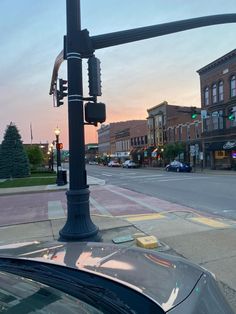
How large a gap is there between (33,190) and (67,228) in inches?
543

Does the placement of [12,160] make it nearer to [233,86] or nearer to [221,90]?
[221,90]

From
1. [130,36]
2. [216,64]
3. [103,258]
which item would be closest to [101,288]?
[103,258]

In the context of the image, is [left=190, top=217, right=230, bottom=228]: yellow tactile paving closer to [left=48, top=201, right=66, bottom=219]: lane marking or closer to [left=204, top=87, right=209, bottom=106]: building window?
[left=48, top=201, right=66, bottom=219]: lane marking

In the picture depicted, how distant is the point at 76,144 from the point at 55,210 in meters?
6.76

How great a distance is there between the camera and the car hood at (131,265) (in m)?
1.98

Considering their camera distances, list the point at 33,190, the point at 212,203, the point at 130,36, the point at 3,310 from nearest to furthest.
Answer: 1. the point at 3,310
2. the point at 130,36
3. the point at 212,203
4. the point at 33,190

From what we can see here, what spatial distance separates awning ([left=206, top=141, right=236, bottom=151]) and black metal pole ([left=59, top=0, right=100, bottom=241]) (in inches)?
1446

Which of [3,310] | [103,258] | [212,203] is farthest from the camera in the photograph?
[212,203]

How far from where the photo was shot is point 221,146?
42.5 m

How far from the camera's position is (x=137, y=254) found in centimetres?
267

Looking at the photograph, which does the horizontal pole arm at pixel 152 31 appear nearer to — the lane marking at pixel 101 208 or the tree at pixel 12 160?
the lane marking at pixel 101 208

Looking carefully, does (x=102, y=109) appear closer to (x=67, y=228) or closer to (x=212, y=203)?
(x=67, y=228)

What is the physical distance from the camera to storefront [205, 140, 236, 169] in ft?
134

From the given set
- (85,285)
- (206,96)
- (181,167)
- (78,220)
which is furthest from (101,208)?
(206,96)
